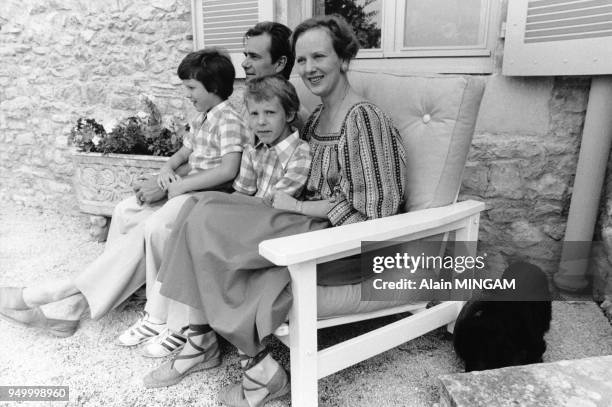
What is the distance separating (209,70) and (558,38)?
1465 mm

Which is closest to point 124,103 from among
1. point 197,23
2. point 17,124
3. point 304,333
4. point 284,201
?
point 197,23

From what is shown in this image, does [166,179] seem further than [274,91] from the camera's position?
Yes

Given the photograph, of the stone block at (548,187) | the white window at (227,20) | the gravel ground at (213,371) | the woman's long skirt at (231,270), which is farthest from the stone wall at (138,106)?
the woman's long skirt at (231,270)

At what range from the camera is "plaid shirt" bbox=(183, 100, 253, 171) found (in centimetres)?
200

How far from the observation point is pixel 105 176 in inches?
117

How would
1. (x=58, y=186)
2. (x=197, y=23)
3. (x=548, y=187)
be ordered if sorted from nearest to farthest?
(x=548, y=187) < (x=197, y=23) < (x=58, y=186)

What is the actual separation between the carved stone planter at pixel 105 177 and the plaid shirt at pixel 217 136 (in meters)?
0.77

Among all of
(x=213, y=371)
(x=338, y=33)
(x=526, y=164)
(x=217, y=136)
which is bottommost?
(x=213, y=371)

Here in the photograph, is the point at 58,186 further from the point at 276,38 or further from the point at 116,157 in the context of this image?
the point at 276,38

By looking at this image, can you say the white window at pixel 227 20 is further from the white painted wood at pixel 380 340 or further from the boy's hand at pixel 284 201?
the white painted wood at pixel 380 340

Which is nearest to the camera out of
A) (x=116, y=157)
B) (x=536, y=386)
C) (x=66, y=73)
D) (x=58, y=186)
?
(x=536, y=386)

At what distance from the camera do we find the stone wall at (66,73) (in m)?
3.32

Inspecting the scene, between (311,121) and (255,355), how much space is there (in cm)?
91

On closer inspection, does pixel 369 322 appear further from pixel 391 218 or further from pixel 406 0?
pixel 406 0
